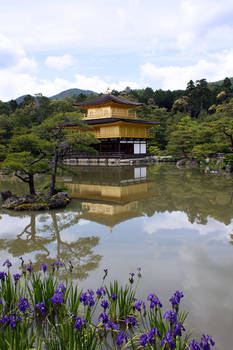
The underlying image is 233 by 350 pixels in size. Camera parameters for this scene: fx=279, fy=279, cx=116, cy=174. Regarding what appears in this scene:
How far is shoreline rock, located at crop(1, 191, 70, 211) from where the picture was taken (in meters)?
8.91

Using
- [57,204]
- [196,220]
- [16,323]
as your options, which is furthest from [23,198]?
[16,323]

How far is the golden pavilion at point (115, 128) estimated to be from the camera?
27.8m

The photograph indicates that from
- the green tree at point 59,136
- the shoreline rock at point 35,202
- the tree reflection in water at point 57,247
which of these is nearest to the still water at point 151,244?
the tree reflection in water at point 57,247

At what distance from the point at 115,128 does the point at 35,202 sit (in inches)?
776

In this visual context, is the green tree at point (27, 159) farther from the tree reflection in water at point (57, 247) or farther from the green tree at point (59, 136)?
the tree reflection in water at point (57, 247)

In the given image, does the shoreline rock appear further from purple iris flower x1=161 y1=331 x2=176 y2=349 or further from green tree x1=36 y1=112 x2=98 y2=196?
purple iris flower x1=161 y1=331 x2=176 y2=349

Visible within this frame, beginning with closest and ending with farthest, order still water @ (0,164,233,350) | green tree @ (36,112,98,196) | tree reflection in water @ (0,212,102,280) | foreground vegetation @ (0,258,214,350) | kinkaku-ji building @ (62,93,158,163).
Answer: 1. foreground vegetation @ (0,258,214,350)
2. still water @ (0,164,233,350)
3. tree reflection in water @ (0,212,102,280)
4. green tree @ (36,112,98,196)
5. kinkaku-ji building @ (62,93,158,163)

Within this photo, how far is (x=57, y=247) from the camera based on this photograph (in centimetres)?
571

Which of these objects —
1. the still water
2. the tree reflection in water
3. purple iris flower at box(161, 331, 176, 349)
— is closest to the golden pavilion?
the still water

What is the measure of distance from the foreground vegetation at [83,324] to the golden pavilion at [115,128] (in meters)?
23.9

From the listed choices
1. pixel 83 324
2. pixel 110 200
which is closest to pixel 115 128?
pixel 110 200

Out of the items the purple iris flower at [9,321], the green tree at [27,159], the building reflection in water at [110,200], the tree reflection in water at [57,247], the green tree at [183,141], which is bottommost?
the tree reflection in water at [57,247]

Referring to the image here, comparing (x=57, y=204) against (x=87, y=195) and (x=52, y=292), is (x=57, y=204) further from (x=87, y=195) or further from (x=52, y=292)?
(x=52, y=292)

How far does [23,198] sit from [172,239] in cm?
564
